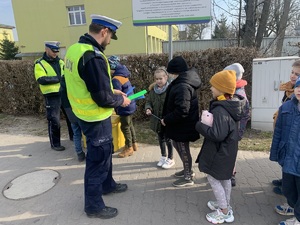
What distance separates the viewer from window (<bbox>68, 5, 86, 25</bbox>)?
24.6 m

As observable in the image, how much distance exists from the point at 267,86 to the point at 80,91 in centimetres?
418

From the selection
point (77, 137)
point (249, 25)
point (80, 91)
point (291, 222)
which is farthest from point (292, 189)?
point (249, 25)

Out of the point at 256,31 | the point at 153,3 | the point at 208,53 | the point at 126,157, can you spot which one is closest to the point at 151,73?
the point at 208,53

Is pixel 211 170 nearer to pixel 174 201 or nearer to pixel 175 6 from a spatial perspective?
pixel 174 201

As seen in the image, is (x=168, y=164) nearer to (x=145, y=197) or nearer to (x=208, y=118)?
(x=145, y=197)

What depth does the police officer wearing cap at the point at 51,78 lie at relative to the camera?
14.9 feet

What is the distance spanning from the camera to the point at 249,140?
5.00 meters

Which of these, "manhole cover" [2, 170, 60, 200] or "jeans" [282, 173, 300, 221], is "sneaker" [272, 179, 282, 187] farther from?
"manhole cover" [2, 170, 60, 200]

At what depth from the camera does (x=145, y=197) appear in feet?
10.7

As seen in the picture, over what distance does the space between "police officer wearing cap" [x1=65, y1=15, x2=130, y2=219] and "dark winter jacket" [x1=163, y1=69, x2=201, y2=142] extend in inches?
25.2

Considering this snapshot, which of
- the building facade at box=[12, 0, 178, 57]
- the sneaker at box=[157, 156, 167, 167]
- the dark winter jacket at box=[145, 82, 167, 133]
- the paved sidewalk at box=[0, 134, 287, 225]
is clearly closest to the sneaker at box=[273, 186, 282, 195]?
the paved sidewalk at box=[0, 134, 287, 225]

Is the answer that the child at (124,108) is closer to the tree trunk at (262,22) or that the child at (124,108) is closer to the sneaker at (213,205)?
the sneaker at (213,205)

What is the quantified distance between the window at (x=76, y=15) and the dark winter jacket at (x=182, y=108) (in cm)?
2420

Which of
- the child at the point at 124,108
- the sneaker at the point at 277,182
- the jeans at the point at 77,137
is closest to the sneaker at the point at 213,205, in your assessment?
the sneaker at the point at 277,182
